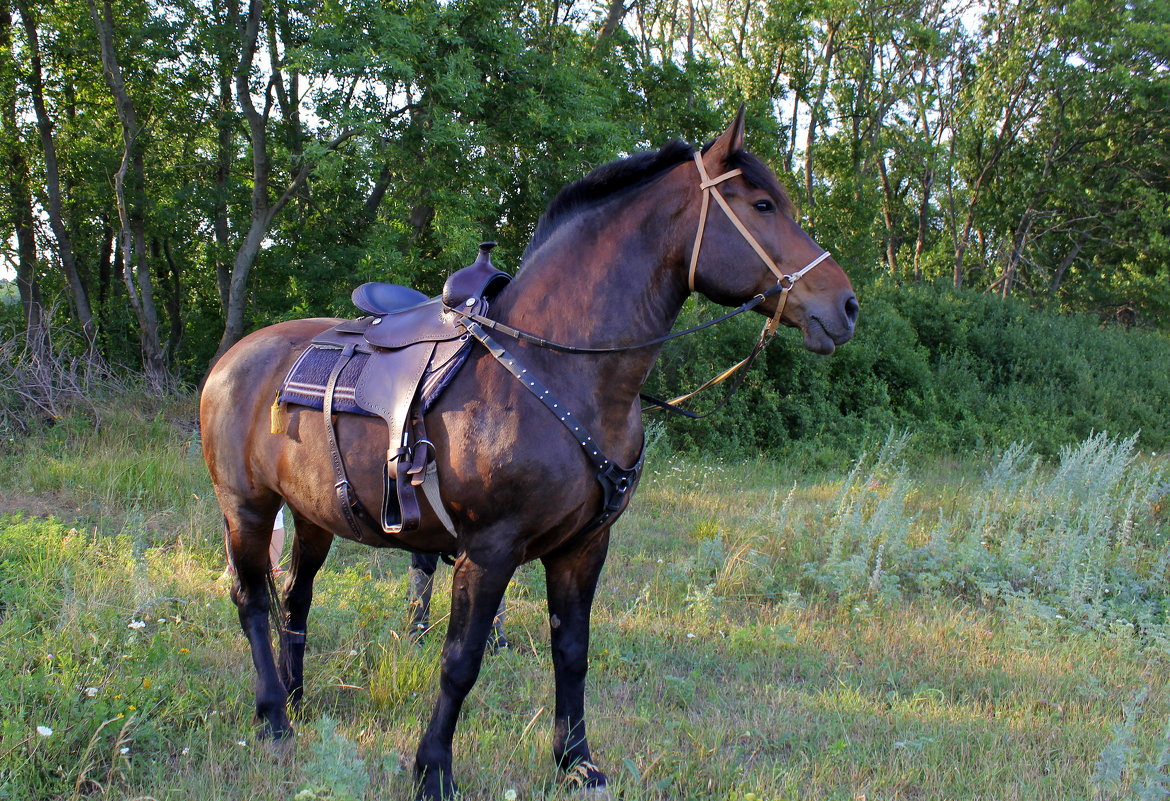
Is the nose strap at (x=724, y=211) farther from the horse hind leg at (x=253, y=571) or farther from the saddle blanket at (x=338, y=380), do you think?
the horse hind leg at (x=253, y=571)

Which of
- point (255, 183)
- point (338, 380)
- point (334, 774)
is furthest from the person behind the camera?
point (255, 183)

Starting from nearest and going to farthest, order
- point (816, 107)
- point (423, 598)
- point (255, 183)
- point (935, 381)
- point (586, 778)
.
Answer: point (586, 778) < point (423, 598) < point (255, 183) < point (935, 381) < point (816, 107)

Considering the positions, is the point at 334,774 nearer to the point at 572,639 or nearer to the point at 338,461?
the point at 572,639

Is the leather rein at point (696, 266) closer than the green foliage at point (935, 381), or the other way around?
the leather rein at point (696, 266)

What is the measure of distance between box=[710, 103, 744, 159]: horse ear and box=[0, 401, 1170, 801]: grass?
232 cm

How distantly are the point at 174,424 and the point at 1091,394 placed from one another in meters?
15.7

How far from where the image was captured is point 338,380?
307 centimetres

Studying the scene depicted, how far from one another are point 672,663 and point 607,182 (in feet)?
8.91

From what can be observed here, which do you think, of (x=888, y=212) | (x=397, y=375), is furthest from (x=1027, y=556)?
(x=888, y=212)

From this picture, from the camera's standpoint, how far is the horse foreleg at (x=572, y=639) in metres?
2.97

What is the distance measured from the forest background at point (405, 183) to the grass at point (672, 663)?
190 inches

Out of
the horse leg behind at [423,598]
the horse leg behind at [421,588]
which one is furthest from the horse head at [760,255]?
the horse leg behind at [421,588]

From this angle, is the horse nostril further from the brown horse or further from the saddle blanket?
the saddle blanket

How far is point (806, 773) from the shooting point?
313 cm
